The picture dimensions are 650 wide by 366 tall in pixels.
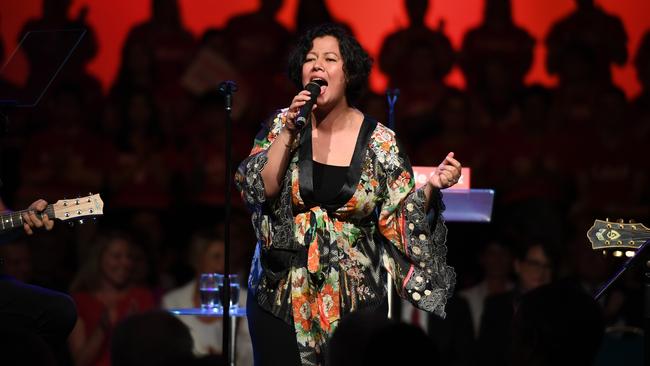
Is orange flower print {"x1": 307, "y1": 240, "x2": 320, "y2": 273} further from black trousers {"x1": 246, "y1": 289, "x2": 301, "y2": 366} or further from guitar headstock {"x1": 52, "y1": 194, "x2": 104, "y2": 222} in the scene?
guitar headstock {"x1": 52, "y1": 194, "x2": 104, "y2": 222}

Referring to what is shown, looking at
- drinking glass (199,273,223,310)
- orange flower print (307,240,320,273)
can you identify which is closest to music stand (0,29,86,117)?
drinking glass (199,273,223,310)

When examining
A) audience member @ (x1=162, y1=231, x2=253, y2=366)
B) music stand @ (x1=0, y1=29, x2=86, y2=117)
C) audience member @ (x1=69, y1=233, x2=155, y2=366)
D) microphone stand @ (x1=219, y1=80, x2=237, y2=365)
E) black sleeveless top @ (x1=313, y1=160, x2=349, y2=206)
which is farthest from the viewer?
audience member @ (x1=69, y1=233, x2=155, y2=366)

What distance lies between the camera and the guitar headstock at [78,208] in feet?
13.1

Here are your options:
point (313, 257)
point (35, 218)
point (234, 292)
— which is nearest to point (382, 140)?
point (313, 257)

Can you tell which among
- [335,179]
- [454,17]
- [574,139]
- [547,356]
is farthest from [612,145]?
[547,356]

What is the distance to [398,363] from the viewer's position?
2398 millimetres

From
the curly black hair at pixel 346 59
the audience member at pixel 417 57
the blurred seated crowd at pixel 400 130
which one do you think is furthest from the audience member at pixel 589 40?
the curly black hair at pixel 346 59

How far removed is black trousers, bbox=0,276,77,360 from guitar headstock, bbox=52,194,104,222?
0.36 meters

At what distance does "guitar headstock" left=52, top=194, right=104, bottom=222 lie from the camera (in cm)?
401

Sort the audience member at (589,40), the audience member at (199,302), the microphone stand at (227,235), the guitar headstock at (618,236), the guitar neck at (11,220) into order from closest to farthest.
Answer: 1. the microphone stand at (227,235)
2. the guitar headstock at (618,236)
3. the guitar neck at (11,220)
4. the audience member at (199,302)
5. the audience member at (589,40)

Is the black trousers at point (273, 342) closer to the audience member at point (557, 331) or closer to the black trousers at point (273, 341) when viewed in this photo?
the black trousers at point (273, 341)

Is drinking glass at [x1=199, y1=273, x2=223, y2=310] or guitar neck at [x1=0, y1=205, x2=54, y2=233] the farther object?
drinking glass at [x1=199, y1=273, x2=223, y2=310]

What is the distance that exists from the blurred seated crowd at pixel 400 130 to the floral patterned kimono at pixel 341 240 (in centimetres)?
220

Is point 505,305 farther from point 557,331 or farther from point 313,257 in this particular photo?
point 557,331
